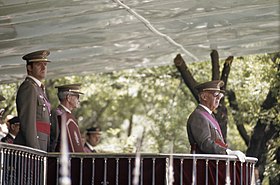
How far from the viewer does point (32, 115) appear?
9.16m

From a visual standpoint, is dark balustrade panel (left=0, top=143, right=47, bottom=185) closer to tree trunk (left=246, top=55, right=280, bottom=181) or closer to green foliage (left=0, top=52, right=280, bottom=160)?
green foliage (left=0, top=52, right=280, bottom=160)

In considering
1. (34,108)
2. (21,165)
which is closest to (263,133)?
(34,108)

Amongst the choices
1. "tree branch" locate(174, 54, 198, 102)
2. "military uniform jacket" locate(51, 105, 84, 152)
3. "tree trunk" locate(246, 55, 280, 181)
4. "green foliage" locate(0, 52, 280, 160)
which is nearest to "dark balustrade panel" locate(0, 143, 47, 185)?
"military uniform jacket" locate(51, 105, 84, 152)

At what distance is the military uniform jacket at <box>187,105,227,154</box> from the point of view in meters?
10.2

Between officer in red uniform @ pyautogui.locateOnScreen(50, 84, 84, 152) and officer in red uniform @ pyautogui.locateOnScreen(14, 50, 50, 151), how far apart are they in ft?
1.23

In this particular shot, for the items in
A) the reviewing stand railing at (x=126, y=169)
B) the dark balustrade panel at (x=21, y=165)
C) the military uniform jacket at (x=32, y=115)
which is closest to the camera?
the dark balustrade panel at (x=21, y=165)

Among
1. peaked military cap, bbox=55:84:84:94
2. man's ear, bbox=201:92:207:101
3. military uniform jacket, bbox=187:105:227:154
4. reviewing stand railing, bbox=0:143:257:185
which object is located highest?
peaked military cap, bbox=55:84:84:94

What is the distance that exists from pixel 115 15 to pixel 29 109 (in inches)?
164

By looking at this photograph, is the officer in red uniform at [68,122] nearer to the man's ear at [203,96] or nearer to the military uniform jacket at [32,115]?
the military uniform jacket at [32,115]

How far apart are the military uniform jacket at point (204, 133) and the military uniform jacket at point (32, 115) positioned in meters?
1.78

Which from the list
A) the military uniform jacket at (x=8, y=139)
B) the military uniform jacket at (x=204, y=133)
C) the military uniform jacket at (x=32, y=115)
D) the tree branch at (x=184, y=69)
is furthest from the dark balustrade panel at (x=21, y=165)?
the tree branch at (x=184, y=69)

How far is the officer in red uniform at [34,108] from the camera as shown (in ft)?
30.0

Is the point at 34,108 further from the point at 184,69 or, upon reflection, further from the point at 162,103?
the point at 162,103

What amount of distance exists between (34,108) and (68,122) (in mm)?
1184
